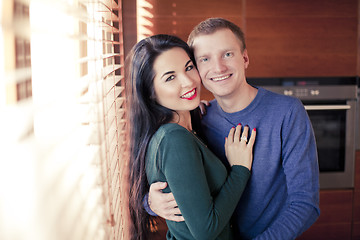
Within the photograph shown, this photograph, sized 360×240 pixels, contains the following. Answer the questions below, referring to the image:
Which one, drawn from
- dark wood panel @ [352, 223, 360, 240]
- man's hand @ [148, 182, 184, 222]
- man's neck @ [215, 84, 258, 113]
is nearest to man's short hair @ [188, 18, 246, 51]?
man's neck @ [215, 84, 258, 113]

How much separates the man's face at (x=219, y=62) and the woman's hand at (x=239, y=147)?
0.16 m

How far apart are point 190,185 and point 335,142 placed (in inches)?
70.7

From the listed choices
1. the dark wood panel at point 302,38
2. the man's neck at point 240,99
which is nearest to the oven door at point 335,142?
the dark wood panel at point 302,38

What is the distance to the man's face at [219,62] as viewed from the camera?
4.33 feet

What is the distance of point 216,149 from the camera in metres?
1.42

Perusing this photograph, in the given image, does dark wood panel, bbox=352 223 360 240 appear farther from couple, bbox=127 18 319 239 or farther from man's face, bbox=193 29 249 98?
man's face, bbox=193 29 249 98

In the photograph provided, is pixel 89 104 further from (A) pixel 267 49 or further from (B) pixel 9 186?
(A) pixel 267 49

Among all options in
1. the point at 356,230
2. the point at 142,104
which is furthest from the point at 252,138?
the point at 356,230

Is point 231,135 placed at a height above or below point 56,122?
below

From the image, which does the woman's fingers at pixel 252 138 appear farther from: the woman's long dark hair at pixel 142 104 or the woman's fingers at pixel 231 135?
the woman's long dark hair at pixel 142 104

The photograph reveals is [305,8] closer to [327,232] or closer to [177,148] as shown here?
[327,232]

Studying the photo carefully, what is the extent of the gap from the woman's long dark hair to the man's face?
73 mm

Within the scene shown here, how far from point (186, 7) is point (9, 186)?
206cm

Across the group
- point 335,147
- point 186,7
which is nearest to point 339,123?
point 335,147
